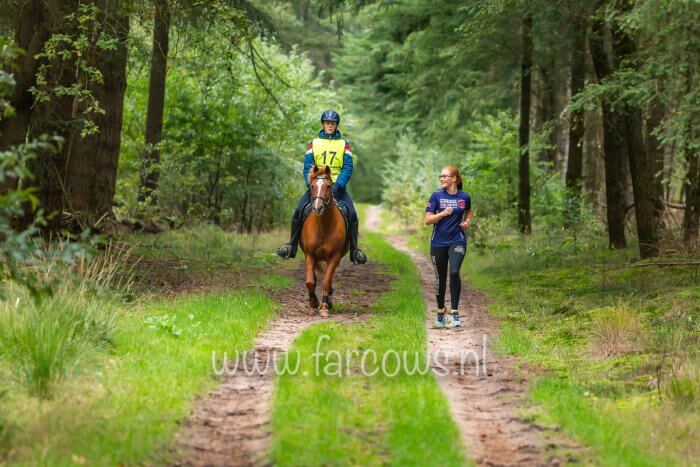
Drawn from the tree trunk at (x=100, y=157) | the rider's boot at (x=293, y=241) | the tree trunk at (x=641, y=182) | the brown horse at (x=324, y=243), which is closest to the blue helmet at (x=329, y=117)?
the brown horse at (x=324, y=243)

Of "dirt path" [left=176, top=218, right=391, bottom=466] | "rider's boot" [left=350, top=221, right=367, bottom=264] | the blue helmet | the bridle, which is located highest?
the blue helmet

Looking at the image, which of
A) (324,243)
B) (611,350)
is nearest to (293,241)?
(324,243)

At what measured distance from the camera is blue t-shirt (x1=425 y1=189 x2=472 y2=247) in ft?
40.8

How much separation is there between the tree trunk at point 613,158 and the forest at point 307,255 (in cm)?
6

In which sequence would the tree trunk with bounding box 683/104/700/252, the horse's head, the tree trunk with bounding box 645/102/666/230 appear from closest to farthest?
the horse's head < the tree trunk with bounding box 683/104/700/252 < the tree trunk with bounding box 645/102/666/230

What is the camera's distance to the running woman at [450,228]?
489 inches

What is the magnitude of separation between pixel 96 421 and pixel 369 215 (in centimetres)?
5224

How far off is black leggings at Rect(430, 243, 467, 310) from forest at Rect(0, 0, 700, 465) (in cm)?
61

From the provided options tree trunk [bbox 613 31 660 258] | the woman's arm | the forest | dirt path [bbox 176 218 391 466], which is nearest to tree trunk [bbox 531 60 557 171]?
the forest

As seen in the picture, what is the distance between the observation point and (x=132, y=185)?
26.1 m

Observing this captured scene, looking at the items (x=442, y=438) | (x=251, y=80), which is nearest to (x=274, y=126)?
(x=251, y=80)

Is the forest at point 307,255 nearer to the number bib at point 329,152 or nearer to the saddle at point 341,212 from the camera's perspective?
the saddle at point 341,212

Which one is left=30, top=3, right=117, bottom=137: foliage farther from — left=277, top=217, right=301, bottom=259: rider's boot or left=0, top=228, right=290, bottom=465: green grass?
left=277, top=217, right=301, bottom=259: rider's boot

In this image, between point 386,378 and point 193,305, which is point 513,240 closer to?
point 193,305
